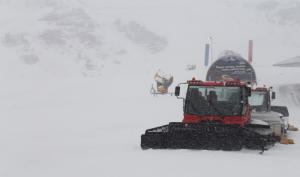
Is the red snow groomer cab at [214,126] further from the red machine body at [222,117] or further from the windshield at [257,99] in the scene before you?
the windshield at [257,99]

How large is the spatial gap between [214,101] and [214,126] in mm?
1062

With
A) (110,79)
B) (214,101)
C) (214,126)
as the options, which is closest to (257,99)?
(214,101)

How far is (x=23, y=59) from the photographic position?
73.4 m

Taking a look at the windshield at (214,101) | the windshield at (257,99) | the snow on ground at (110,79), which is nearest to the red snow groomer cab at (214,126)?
the windshield at (214,101)

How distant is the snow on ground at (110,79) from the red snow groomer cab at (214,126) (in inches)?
17.0

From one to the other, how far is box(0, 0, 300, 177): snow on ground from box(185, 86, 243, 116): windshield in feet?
5.05

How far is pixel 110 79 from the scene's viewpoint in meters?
53.4

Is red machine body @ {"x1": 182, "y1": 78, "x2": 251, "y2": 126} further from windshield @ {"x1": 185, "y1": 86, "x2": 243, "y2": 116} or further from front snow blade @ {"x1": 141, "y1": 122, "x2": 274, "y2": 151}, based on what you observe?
front snow blade @ {"x1": 141, "y1": 122, "x2": 274, "y2": 151}

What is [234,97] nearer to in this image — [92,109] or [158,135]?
[158,135]

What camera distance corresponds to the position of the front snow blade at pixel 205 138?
12492mm

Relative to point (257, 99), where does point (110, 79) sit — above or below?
above

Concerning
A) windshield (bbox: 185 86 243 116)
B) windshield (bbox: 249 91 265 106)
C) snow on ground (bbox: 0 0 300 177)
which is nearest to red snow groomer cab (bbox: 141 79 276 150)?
windshield (bbox: 185 86 243 116)

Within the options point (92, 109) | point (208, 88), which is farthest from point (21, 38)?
point (208, 88)

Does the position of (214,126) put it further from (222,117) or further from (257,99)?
(257,99)
